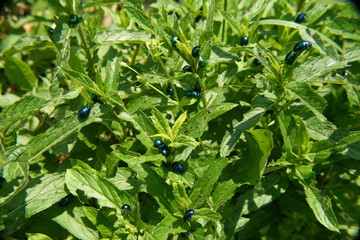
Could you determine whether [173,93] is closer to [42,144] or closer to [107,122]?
[107,122]

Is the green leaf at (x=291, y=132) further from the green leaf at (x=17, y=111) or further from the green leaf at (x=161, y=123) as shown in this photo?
the green leaf at (x=17, y=111)

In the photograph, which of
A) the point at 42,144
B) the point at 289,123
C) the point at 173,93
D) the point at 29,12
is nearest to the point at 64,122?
the point at 42,144

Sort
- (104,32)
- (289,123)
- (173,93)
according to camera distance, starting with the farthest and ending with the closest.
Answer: (104,32) → (173,93) → (289,123)

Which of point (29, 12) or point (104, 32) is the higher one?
point (104, 32)

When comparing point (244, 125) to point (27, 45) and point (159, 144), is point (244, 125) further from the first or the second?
point (27, 45)

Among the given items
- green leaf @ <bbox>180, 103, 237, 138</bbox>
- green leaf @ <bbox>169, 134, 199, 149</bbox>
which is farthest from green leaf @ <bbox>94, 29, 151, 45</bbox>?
green leaf @ <bbox>169, 134, 199, 149</bbox>

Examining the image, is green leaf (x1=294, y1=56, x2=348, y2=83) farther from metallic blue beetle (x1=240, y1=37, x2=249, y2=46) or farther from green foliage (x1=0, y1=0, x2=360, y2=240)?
metallic blue beetle (x1=240, y1=37, x2=249, y2=46)

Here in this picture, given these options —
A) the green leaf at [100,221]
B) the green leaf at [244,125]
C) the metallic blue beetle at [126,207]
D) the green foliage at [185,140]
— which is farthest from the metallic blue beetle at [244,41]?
the green leaf at [100,221]
